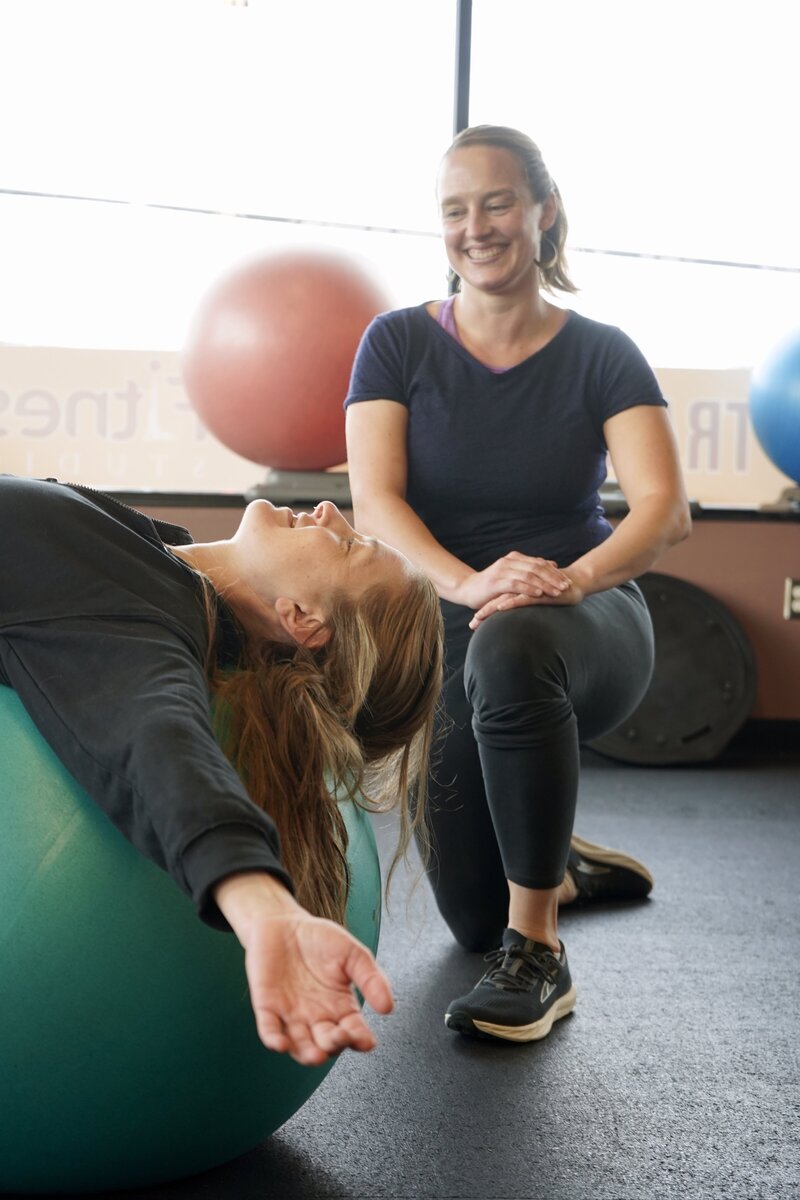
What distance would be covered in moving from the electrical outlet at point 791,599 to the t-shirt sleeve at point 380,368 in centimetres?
195

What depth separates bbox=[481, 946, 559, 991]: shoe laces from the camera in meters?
1.59

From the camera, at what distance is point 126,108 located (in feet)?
12.0

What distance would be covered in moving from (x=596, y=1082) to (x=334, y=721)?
1.86ft

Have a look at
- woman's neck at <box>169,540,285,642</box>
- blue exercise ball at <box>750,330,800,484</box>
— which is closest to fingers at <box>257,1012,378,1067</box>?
woman's neck at <box>169,540,285,642</box>

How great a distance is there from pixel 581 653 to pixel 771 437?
205 cm

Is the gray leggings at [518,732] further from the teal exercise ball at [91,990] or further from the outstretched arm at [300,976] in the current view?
the outstretched arm at [300,976]

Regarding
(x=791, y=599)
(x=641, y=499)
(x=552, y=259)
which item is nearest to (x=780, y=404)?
(x=791, y=599)

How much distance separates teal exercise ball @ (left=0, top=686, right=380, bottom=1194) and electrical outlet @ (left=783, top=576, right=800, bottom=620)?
2840 mm

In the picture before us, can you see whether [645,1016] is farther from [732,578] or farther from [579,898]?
[732,578]

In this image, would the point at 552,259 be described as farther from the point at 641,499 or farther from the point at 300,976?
the point at 300,976

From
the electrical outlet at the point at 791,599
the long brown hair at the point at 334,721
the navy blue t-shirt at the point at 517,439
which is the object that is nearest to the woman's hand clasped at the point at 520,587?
the navy blue t-shirt at the point at 517,439

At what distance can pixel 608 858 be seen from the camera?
7.20ft

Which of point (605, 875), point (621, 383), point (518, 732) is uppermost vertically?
point (621, 383)

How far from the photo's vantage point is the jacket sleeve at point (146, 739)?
78 cm
